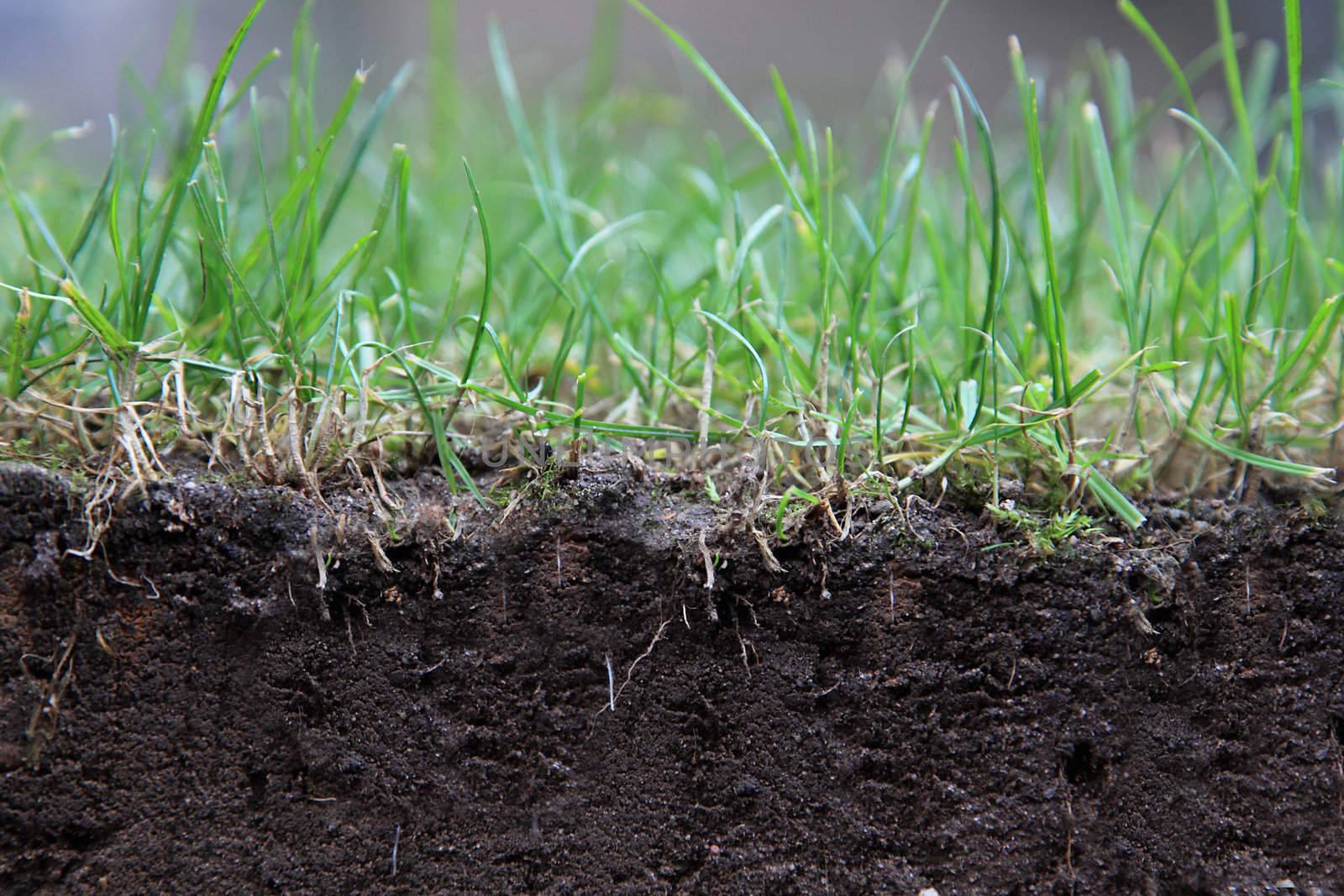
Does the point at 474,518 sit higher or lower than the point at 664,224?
lower

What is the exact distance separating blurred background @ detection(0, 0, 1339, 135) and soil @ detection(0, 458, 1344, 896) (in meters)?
2.63

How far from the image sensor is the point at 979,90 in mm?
3371

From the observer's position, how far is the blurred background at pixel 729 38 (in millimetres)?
2791

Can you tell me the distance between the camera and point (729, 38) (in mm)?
3275

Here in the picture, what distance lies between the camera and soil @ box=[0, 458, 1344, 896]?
527 mm

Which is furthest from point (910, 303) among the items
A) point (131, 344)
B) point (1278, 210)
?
point (1278, 210)

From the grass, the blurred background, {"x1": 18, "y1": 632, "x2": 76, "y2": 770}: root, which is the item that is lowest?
{"x1": 18, "y1": 632, "x2": 76, "y2": 770}: root

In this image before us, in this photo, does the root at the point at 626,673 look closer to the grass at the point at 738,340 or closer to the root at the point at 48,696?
the grass at the point at 738,340

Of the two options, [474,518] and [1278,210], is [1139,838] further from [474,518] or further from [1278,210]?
[1278,210]

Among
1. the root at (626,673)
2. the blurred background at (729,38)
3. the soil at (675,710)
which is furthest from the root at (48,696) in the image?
the blurred background at (729,38)

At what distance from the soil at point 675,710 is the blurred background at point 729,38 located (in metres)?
2.63

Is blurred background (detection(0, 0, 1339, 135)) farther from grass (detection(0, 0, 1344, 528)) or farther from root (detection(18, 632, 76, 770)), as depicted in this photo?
root (detection(18, 632, 76, 770))

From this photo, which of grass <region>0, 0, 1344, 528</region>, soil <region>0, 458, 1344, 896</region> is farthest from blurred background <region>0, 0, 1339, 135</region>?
soil <region>0, 458, 1344, 896</region>

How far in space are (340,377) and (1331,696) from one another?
30.4 inches
